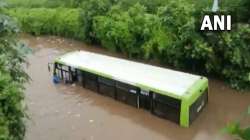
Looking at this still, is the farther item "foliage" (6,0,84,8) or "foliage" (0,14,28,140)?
"foliage" (6,0,84,8)

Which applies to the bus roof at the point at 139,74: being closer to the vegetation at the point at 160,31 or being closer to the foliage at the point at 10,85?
the vegetation at the point at 160,31

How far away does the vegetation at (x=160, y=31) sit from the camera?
11.7 meters

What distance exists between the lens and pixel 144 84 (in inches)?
410

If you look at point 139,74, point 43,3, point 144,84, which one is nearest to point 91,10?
point 43,3

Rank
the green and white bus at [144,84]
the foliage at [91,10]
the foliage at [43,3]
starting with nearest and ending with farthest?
1. the green and white bus at [144,84]
2. the foliage at [91,10]
3. the foliage at [43,3]

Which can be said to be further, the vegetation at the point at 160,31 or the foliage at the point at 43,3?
the foliage at the point at 43,3

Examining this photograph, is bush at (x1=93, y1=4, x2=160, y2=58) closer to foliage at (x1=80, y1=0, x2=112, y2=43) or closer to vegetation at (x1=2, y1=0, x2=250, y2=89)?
vegetation at (x1=2, y1=0, x2=250, y2=89)

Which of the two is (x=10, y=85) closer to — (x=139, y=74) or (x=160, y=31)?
(x=139, y=74)

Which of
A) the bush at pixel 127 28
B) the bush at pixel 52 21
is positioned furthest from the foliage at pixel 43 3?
the bush at pixel 127 28

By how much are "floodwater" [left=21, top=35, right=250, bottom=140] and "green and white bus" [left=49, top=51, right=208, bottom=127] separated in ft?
1.04

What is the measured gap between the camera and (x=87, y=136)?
1019 centimetres

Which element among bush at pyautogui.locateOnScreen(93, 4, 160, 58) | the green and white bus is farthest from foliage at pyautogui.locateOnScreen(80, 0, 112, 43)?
the green and white bus

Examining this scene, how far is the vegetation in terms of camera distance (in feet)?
38.5

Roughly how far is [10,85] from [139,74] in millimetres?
6436
